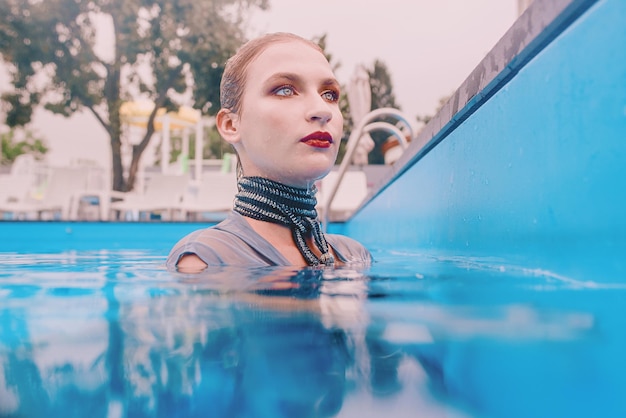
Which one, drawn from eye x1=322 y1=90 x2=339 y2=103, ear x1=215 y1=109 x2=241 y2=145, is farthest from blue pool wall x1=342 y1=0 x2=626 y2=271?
ear x1=215 y1=109 x2=241 y2=145

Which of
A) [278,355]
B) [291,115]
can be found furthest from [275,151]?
[278,355]

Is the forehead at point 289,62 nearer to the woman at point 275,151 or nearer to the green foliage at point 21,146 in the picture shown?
the woman at point 275,151

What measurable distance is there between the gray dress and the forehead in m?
0.45

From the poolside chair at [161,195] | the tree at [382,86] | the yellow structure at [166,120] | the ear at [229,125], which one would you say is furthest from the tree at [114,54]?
the tree at [382,86]

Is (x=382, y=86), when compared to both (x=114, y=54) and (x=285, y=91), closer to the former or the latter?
(x=114, y=54)

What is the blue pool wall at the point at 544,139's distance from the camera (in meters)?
Answer: 0.84

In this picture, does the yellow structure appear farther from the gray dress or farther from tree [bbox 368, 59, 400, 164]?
tree [bbox 368, 59, 400, 164]

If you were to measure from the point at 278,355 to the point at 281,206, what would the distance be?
1.24 meters

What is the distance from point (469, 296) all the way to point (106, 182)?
15609mm

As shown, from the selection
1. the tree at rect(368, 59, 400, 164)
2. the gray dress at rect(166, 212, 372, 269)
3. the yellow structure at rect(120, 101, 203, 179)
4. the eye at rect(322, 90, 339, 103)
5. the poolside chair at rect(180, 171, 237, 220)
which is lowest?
the gray dress at rect(166, 212, 372, 269)

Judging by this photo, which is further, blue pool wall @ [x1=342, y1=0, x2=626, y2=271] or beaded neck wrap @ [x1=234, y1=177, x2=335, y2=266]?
beaded neck wrap @ [x1=234, y1=177, x2=335, y2=266]

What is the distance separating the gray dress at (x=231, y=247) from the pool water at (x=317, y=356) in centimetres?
74

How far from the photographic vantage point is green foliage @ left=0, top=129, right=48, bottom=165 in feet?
139

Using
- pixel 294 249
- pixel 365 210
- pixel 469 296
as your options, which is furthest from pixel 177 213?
pixel 469 296
